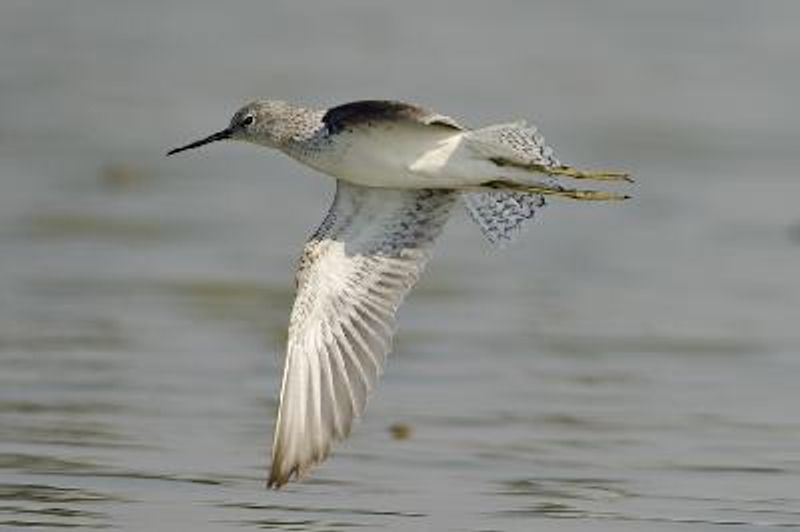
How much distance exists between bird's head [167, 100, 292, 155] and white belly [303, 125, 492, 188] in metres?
0.44

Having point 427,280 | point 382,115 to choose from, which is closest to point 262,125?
Answer: point 382,115

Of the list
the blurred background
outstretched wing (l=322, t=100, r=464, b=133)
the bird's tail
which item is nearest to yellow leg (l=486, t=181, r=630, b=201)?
the bird's tail

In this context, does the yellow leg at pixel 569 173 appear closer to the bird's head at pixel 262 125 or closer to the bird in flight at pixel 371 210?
the bird in flight at pixel 371 210

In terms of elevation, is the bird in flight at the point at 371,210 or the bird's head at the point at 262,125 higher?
the bird's head at the point at 262,125

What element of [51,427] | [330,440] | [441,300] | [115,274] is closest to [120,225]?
[115,274]

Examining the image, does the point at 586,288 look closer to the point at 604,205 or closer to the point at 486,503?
the point at 604,205

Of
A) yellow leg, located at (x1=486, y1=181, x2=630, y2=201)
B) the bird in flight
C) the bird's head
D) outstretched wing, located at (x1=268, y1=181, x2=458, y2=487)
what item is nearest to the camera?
outstretched wing, located at (x1=268, y1=181, x2=458, y2=487)

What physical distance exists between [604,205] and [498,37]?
363 cm

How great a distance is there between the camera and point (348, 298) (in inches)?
301

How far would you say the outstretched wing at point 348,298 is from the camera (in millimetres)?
7125

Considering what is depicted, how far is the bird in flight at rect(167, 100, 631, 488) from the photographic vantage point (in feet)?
23.9

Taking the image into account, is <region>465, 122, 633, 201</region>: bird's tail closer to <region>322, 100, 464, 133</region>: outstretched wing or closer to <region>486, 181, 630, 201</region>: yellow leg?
<region>486, 181, 630, 201</region>: yellow leg

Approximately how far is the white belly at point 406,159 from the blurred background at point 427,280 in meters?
0.86

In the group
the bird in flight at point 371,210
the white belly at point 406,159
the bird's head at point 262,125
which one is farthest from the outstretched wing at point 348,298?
the bird's head at point 262,125
